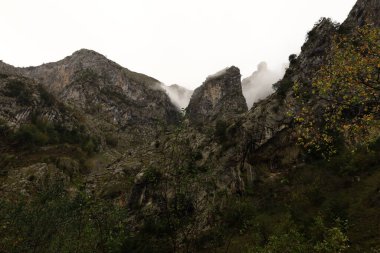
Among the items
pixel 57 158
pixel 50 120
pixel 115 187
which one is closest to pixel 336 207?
pixel 115 187

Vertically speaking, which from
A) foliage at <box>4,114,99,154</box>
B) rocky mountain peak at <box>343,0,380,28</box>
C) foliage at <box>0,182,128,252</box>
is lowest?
foliage at <box>0,182,128,252</box>

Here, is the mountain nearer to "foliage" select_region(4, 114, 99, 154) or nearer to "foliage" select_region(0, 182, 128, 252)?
"foliage" select_region(0, 182, 128, 252)

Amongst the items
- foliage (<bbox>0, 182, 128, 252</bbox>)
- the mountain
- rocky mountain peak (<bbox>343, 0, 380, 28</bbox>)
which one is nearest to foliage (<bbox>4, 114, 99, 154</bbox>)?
the mountain

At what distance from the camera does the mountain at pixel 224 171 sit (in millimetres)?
20594

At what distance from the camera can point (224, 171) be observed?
84.2 m

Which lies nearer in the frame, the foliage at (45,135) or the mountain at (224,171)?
the mountain at (224,171)

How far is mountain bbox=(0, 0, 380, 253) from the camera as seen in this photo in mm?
20594

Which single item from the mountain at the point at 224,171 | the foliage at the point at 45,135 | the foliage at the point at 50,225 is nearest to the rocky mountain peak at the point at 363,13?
the mountain at the point at 224,171

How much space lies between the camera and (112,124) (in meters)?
195

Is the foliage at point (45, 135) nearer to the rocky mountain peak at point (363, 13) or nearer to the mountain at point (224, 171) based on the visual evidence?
the mountain at point (224, 171)

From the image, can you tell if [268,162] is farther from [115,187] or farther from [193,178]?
[193,178]

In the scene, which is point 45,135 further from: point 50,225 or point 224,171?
point 50,225

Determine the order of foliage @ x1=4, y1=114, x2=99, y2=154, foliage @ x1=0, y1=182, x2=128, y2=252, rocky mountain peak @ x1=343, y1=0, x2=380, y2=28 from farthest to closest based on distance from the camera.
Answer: foliage @ x1=4, y1=114, x2=99, y2=154 < rocky mountain peak @ x1=343, y1=0, x2=380, y2=28 < foliage @ x1=0, y1=182, x2=128, y2=252

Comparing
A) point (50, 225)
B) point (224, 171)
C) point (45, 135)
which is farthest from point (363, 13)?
point (45, 135)
